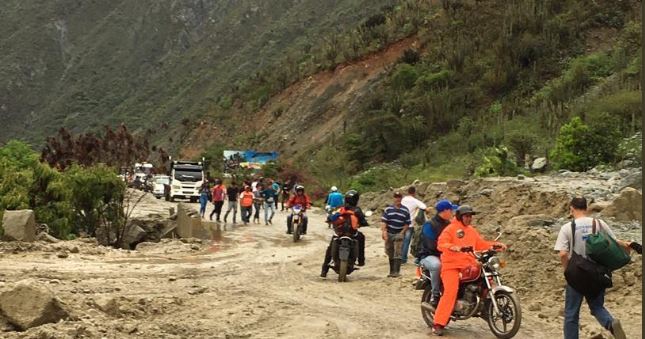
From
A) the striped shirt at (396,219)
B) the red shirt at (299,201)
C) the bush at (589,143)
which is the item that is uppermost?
the bush at (589,143)

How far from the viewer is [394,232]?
46.0 ft

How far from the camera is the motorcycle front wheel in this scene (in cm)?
830

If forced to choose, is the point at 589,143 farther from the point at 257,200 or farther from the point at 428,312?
the point at 428,312

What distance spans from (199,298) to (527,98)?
30836 mm

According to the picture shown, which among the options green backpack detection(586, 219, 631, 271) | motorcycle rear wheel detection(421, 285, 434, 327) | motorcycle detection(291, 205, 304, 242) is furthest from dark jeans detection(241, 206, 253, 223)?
green backpack detection(586, 219, 631, 271)

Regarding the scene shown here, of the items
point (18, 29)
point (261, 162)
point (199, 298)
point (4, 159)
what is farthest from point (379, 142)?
point (18, 29)

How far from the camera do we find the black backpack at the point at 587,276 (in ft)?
24.0

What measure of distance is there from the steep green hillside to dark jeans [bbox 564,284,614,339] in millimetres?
67733

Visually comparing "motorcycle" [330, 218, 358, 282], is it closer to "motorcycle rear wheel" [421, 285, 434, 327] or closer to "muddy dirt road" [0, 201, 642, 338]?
"muddy dirt road" [0, 201, 642, 338]

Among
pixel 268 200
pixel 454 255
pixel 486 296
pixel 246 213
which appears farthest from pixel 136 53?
pixel 486 296

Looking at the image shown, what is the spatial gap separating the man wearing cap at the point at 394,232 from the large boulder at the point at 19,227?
27.0ft

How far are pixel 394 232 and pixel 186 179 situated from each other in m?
26.0

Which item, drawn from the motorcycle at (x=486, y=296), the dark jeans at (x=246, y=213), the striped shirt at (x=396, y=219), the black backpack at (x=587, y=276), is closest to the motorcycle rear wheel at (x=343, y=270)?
the striped shirt at (x=396, y=219)

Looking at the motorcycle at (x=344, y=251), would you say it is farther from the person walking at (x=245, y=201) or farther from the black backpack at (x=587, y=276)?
the person walking at (x=245, y=201)
